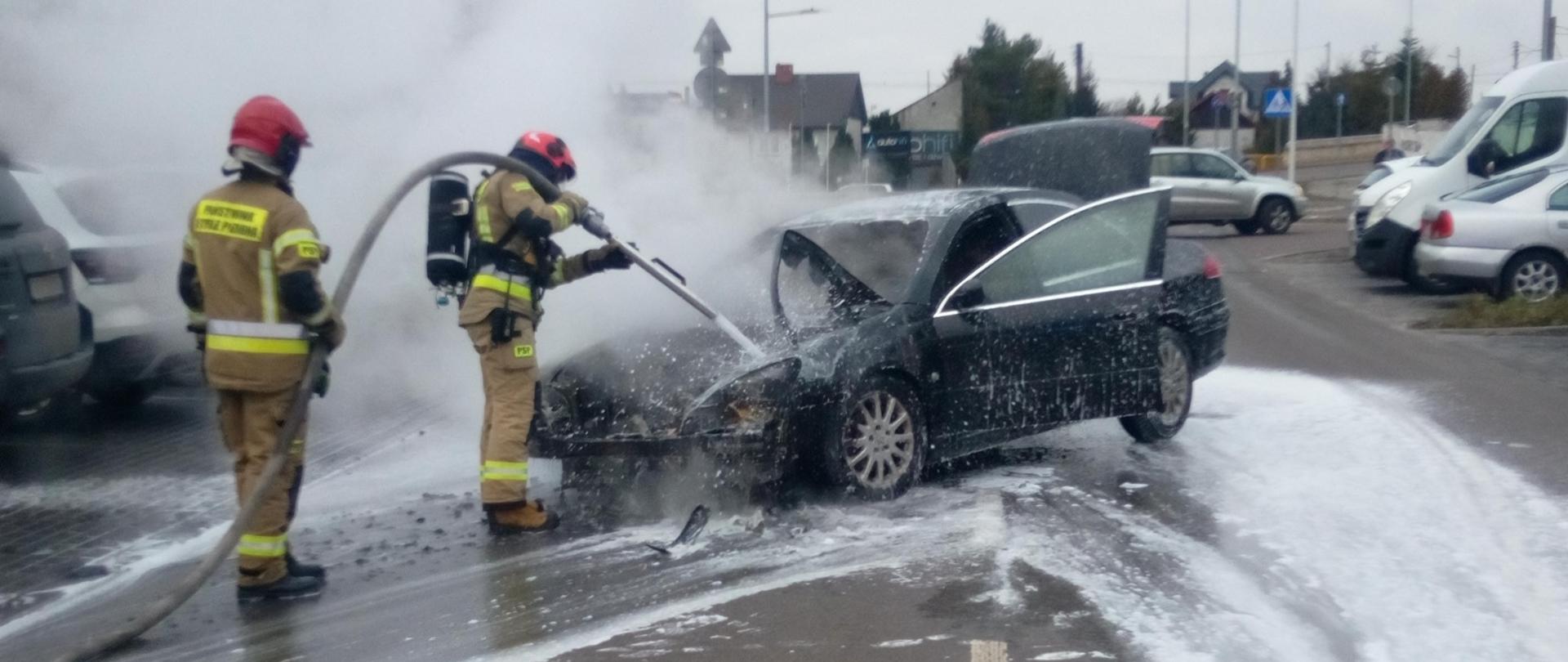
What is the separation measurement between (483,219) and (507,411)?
0.83 metres

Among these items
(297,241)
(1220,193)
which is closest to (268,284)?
(297,241)

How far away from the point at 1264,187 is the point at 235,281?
75.4ft

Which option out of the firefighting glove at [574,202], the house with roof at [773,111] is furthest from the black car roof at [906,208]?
the house with roof at [773,111]

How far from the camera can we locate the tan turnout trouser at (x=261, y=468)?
5.73 metres

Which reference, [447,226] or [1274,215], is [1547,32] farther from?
[447,226]

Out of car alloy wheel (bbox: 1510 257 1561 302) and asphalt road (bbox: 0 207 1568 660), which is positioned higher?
car alloy wheel (bbox: 1510 257 1561 302)

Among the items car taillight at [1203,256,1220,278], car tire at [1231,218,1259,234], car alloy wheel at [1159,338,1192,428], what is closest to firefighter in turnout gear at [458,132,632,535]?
car alloy wheel at [1159,338,1192,428]

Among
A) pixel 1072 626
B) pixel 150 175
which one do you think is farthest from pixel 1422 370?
pixel 150 175

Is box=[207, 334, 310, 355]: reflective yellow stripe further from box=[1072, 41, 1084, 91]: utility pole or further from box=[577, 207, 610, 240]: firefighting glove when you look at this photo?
box=[1072, 41, 1084, 91]: utility pole

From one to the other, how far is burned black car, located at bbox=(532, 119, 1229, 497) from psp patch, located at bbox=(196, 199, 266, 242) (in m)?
1.69

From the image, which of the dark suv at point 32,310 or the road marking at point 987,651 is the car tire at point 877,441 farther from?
the dark suv at point 32,310

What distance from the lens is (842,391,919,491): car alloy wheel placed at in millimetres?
6762

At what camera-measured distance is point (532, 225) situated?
6438mm

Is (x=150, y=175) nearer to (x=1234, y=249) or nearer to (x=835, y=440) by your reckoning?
(x=835, y=440)
